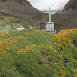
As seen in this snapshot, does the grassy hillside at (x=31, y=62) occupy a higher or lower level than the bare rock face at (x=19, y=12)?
lower

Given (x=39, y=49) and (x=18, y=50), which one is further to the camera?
(x=39, y=49)

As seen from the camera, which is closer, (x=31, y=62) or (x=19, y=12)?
(x=31, y=62)

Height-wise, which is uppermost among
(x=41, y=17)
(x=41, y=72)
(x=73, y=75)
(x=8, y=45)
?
(x=41, y=17)

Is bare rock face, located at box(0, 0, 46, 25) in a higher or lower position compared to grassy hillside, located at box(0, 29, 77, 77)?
higher

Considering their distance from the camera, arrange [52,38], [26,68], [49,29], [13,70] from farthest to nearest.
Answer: [49,29] < [52,38] < [26,68] < [13,70]

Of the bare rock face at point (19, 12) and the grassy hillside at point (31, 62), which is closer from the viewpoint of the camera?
the grassy hillside at point (31, 62)

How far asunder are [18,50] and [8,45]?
0.62m

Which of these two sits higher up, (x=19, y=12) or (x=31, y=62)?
(x=19, y=12)

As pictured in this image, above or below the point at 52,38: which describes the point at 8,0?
above

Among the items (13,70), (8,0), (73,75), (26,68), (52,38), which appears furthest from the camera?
(8,0)

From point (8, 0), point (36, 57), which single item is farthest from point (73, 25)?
point (8, 0)

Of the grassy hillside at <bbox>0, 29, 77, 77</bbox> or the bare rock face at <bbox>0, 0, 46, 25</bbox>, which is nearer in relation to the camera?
the grassy hillside at <bbox>0, 29, 77, 77</bbox>

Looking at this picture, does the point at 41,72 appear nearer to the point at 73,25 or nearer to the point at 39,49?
the point at 39,49

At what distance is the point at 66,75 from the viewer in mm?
5242
